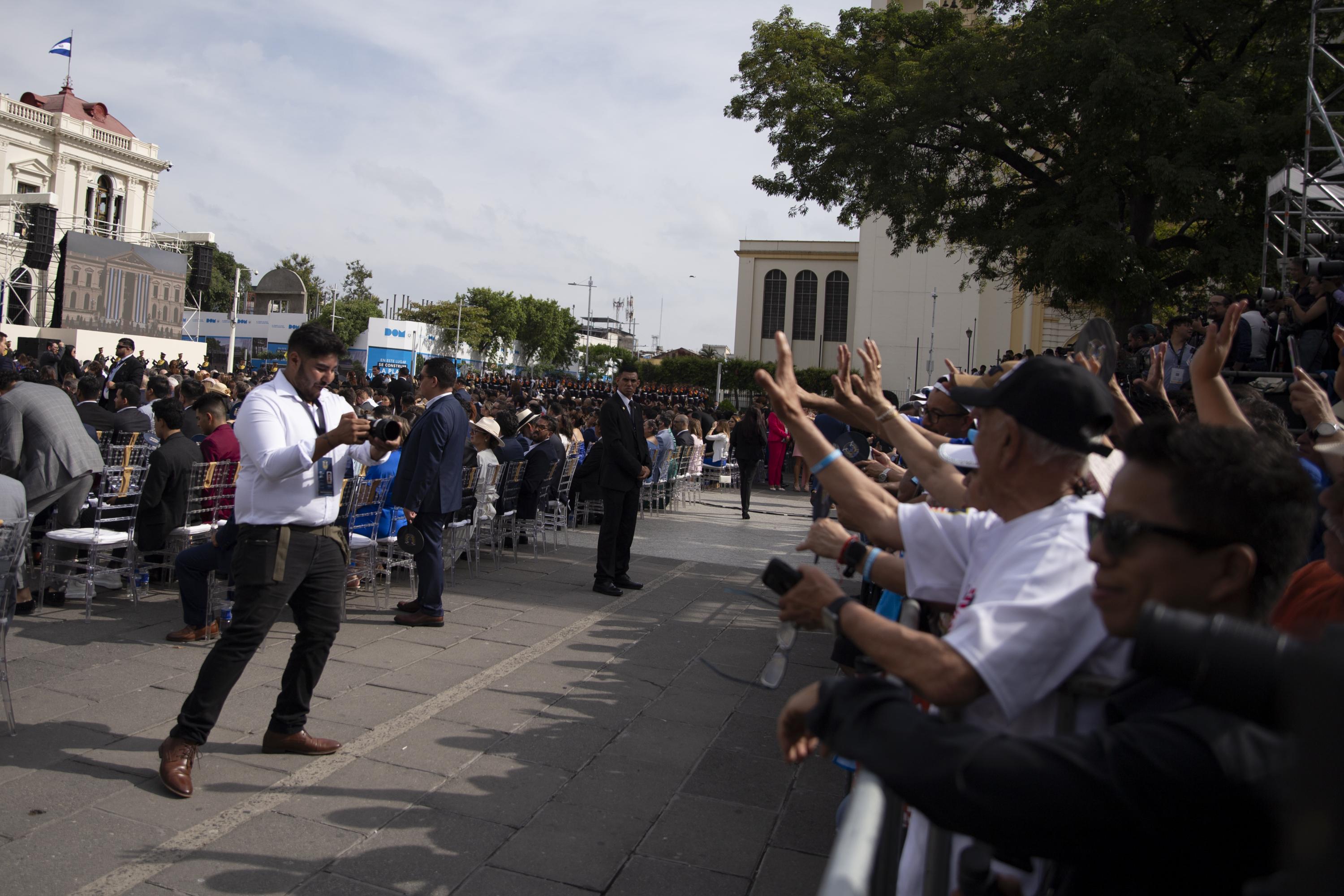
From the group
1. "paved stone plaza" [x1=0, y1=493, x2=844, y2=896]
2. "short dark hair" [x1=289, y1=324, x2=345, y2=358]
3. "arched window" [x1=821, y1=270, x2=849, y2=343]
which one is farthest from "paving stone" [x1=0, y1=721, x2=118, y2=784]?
"arched window" [x1=821, y1=270, x2=849, y2=343]

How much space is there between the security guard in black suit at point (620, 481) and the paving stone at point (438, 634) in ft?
5.58

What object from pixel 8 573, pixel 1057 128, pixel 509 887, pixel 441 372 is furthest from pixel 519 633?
pixel 1057 128

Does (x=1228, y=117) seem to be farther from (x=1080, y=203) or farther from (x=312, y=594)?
(x=312, y=594)

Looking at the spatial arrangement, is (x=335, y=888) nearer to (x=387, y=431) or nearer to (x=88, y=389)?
(x=387, y=431)

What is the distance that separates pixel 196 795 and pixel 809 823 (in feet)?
7.90

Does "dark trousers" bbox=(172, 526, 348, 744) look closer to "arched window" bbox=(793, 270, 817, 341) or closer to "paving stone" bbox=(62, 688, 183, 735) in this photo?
"paving stone" bbox=(62, 688, 183, 735)

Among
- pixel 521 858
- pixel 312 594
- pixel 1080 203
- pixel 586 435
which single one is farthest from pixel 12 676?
pixel 1080 203

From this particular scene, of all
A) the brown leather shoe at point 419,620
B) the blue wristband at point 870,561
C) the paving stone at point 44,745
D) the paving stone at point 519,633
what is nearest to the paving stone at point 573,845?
the blue wristband at point 870,561

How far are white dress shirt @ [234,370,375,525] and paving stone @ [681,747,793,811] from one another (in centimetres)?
201

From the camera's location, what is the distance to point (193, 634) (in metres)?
5.62

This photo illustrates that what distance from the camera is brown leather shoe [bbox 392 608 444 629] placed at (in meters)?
6.41

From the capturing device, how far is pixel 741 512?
15039 millimetres

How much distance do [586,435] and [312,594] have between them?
11672mm

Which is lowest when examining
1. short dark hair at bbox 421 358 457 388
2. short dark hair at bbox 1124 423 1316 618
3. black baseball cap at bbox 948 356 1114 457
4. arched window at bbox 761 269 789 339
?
short dark hair at bbox 1124 423 1316 618
